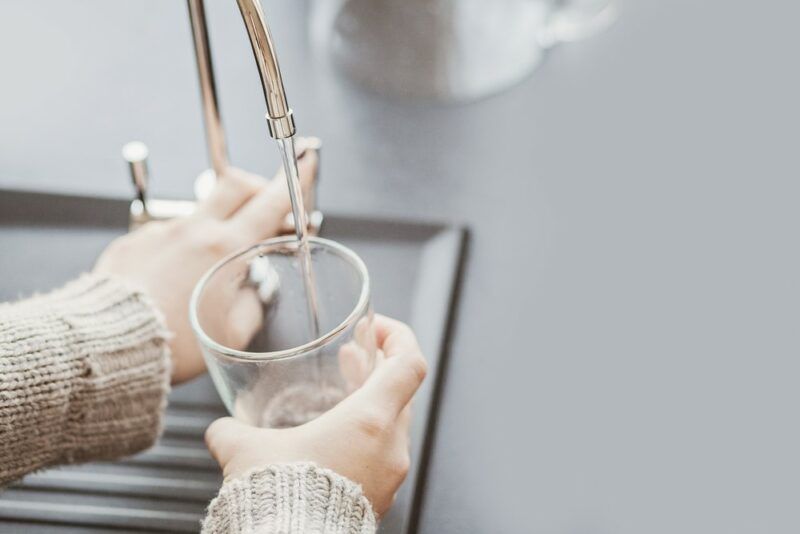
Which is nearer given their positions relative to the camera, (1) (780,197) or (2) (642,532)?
(2) (642,532)

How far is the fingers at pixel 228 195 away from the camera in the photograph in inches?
24.6

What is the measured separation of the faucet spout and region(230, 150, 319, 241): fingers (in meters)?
0.19

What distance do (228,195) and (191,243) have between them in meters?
0.04

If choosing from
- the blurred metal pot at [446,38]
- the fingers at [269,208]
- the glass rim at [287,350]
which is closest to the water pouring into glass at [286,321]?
the glass rim at [287,350]

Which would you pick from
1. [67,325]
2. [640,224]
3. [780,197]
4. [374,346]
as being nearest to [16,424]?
[67,325]

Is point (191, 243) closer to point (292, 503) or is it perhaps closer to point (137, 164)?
point (137, 164)

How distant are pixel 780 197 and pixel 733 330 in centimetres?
14

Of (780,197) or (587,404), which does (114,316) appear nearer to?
(587,404)

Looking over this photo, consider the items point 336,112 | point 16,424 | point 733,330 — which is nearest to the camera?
point 16,424

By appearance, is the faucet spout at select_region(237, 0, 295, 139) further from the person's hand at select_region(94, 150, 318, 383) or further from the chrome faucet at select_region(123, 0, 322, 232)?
the person's hand at select_region(94, 150, 318, 383)

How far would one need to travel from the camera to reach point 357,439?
1.47 ft

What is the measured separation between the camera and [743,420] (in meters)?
0.56

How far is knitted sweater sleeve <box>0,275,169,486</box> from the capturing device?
50cm

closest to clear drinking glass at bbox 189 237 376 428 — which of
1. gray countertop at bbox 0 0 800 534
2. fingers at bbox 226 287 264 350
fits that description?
fingers at bbox 226 287 264 350
